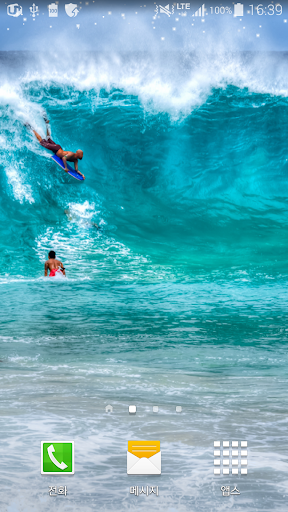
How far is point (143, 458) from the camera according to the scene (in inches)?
72.4

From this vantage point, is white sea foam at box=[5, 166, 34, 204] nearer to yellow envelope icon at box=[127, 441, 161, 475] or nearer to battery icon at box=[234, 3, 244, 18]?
battery icon at box=[234, 3, 244, 18]

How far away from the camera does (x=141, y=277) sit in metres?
8.23

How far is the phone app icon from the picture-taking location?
184 cm

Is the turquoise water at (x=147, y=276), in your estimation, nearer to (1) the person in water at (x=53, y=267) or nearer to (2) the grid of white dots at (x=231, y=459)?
(2) the grid of white dots at (x=231, y=459)

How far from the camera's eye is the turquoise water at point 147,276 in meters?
2.25

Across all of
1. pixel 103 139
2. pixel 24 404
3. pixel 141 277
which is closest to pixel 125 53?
pixel 103 139

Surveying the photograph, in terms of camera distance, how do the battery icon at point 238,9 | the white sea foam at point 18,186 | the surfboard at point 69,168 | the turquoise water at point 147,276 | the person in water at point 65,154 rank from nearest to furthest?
the turquoise water at point 147,276, the battery icon at point 238,9, the person in water at point 65,154, the surfboard at point 69,168, the white sea foam at point 18,186

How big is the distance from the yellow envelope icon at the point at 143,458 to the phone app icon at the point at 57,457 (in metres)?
0.23

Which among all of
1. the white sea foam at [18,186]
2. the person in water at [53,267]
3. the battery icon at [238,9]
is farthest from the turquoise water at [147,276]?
the battery icon at [238,9]

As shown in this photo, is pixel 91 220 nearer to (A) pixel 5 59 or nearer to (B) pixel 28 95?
(B) pixel 28 95

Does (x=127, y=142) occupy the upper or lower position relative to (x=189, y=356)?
upper

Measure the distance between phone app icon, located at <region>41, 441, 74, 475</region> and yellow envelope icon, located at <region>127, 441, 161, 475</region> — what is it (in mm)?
232

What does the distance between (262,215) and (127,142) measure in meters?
4.28

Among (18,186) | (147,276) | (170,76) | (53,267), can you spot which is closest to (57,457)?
(53,267)
